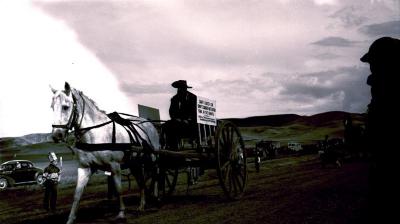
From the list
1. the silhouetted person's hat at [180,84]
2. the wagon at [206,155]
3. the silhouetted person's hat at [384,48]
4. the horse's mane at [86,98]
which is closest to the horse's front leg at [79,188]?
the horse's mane at [86,98]

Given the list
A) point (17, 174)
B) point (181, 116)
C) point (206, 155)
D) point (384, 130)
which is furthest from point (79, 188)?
point (17, 174)

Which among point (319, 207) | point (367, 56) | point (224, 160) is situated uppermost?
point (367, 56)

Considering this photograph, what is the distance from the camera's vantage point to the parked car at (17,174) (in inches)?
1193

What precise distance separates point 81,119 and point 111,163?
3.85 ft

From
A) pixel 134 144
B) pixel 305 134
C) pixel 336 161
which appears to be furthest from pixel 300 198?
pixel 305 134

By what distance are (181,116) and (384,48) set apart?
9107 mm

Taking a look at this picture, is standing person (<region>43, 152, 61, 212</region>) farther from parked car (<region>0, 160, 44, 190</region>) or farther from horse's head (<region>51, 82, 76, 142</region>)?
parked car (<region>0, 160, 44, 190</region>)

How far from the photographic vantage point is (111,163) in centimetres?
948

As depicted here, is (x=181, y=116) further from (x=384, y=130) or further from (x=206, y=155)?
(x=384, y=130)

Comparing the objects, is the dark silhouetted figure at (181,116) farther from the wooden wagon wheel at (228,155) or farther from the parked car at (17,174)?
the parked car at (17,174)

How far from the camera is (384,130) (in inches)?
115

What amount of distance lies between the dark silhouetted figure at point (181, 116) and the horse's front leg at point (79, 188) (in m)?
2.96

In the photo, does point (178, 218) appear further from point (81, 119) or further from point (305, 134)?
point (305, 134)

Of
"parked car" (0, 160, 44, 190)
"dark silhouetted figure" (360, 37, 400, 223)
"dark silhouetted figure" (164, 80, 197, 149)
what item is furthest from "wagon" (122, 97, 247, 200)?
"parked car" (0, 160, 44, 190)
